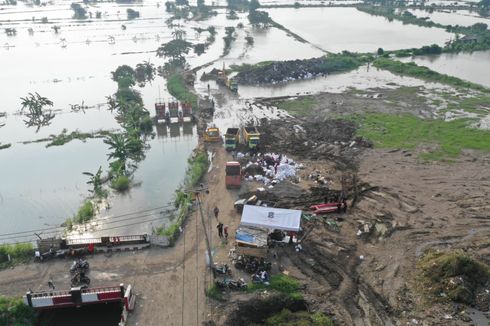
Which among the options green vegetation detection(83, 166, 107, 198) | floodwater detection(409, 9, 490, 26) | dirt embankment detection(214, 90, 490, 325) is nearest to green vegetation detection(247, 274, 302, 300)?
dirt embankment detection(214, 90, 490, 325)

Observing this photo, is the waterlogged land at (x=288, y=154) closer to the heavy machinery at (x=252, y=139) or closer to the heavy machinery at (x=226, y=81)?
the heavy machinery at (x=226, y=81)

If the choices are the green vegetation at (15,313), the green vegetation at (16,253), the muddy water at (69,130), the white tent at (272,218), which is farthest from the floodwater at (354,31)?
the green vegetation at (15,313)

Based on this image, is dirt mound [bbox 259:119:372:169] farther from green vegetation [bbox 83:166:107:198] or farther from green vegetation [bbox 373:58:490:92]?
green vegetation [bbox 373:58:490:92]

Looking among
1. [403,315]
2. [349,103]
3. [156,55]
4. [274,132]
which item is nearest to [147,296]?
[403,315]

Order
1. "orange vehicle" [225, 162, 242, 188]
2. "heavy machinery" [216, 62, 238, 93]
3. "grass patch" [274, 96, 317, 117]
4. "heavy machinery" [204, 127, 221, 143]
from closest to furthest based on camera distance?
1. "orange vehicle" [225, 162, 242, 188]
2. "heavy machinery" [204, 127, 221, 143]
3. "grass patch" [274, 96, 317, 117]
4. "heavy machinery" [216, 62, 238, 93]

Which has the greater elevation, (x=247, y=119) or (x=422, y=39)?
(x=422, y=39)

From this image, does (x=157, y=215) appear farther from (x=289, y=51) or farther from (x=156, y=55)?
(x=289, y=51)
